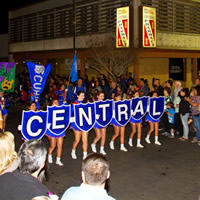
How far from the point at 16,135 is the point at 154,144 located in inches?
189

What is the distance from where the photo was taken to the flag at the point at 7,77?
11133 millimetres

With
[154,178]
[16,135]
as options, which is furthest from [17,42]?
[154,178]

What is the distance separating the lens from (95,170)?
8.64 feet

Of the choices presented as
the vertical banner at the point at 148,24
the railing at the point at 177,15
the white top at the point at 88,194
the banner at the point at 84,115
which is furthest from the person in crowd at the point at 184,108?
the railing at the point at 177,15

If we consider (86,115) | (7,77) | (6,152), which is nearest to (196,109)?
(86,115)

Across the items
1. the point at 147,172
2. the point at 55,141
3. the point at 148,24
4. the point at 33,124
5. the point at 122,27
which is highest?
the point at 148,24

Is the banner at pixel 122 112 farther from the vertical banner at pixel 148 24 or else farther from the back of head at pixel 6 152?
the vertical banner at pixel 148 24

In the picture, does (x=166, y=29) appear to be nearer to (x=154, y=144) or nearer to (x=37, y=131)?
(x=154, y=144)

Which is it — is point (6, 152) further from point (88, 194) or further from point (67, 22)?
point (67, 22)

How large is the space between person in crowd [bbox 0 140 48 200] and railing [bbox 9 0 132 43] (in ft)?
59.1

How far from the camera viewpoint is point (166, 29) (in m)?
20.9

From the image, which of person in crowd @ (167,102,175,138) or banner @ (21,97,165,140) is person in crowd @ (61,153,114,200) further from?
person in crowd @ (167,102,175,138)

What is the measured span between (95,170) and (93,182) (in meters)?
0.11

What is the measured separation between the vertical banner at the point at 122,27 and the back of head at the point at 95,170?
1655cm
